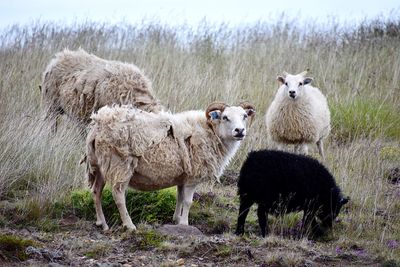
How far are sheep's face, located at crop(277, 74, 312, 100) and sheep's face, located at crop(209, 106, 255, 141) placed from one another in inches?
118

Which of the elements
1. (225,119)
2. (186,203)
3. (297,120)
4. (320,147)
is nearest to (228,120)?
(225,119)

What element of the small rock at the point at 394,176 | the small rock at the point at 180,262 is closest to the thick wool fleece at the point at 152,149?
the small rock at the point at 180,262

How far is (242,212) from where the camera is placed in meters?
8.22

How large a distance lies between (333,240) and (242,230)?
3.35ft

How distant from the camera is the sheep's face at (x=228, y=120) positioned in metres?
8.39

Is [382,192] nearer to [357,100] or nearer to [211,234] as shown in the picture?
[211,234]

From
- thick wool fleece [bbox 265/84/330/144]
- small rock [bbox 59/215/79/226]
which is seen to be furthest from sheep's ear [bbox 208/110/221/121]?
thick wool fleece [bbox 265/84/330/144]

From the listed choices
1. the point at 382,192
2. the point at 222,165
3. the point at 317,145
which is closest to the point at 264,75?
the point at 317,145

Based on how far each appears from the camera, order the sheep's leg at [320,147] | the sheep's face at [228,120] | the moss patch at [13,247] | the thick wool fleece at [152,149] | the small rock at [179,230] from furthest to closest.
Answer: the sheep's leg at [320,147], the sheep's face at [228,120], the thick wool fleece at [152,149], the small rock at [179,230], the moss patch at [13,247]

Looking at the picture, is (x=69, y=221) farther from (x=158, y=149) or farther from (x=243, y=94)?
(x=243, y=94)

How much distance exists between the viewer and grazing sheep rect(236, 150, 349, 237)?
26.7 ft

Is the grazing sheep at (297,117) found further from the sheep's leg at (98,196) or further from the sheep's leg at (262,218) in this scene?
the sheep's leg at (98,196)

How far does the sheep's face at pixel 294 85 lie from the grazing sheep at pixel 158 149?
9.14 feet

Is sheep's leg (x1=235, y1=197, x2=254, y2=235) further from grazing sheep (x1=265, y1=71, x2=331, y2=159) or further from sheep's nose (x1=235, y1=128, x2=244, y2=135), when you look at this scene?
grazing sheep (x1=265, y1=71, x2=331, y2=159)
